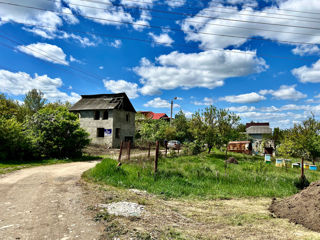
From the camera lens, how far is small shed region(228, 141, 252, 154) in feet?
89.2

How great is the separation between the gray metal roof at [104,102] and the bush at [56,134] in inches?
411

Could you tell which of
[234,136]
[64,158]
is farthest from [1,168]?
[234,136]

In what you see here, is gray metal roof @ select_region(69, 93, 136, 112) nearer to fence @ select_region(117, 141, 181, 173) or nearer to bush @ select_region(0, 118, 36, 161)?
fence @ select_region(117, 141, 181, 173)

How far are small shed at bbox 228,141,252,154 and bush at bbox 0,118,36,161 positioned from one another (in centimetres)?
2449

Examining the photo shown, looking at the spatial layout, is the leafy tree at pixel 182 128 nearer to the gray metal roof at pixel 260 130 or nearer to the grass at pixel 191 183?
the gray metal roof at pixel 260 130

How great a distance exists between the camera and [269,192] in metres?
8.36

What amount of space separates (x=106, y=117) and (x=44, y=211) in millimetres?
23008

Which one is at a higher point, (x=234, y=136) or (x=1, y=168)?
(x=234, y=136)

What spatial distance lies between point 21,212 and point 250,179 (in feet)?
30.0

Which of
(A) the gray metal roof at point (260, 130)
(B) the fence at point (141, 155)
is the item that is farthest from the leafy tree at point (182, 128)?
(A) the gray metal roof at point (260, 130)

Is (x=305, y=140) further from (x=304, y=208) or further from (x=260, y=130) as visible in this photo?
(x=260, y=130)

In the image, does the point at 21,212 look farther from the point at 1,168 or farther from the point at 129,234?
the point at 1,168

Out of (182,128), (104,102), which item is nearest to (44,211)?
(104,102)

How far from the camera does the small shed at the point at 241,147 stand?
27188mm
